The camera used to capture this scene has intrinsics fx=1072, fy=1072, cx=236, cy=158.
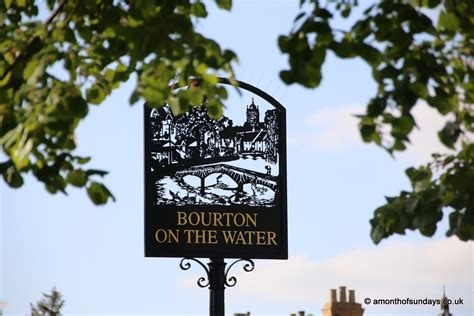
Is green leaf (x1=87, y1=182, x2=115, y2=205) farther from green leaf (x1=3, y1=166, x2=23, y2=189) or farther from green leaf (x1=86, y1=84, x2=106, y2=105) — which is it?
green leaf (x1=86, y1=84, x2=106, y2=105)

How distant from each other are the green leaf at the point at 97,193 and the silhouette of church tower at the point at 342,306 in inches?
777

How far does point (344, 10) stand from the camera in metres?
7.18

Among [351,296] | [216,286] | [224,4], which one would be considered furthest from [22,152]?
[351,296]

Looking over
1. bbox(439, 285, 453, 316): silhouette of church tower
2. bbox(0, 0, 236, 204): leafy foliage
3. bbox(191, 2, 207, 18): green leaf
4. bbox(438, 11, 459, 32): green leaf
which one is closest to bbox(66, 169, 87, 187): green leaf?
bbox(0, 0, 236, 204): leafy foliage

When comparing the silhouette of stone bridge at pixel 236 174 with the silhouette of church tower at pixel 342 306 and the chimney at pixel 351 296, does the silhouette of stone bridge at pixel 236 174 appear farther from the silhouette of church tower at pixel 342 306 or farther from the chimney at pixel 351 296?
the chimney at pixel 351 296

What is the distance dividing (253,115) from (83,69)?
490cm

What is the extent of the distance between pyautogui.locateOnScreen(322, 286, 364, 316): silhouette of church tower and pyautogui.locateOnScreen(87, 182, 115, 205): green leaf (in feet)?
64.7

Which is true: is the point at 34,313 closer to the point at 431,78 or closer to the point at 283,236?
the point at 283,236

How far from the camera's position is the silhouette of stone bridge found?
1201cm

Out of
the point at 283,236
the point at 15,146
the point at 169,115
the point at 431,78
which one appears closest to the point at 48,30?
the point at 15,146

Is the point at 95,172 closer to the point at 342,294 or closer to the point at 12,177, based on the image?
the point at 12,177


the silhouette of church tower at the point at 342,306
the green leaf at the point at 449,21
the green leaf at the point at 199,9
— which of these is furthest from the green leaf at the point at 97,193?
the silhouette of church tower at the point at 342,306

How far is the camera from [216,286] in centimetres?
1191

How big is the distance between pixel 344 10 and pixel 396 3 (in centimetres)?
46
